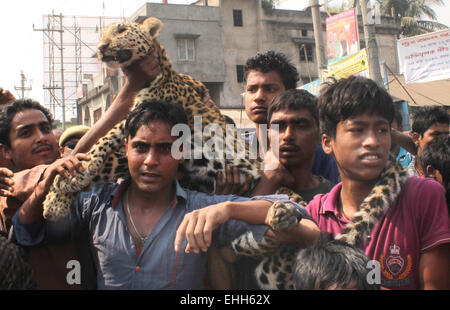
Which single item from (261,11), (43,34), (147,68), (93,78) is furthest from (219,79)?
(147,68)

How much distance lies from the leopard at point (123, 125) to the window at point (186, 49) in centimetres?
2043

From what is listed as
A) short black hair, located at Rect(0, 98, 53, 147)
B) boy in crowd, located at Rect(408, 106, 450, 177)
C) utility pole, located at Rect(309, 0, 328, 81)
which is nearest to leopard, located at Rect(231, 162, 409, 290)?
short black hair, located at Rect(0, 98, 53, 147)

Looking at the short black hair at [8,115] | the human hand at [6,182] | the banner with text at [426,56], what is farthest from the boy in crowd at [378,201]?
the banner with text at [426,56]

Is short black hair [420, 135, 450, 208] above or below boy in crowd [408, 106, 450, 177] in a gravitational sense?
below

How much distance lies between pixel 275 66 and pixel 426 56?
24.8 feet

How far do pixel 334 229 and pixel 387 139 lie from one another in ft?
1.64

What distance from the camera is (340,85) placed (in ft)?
7.45

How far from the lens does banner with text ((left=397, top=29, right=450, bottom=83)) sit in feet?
30.7

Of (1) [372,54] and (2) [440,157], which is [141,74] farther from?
(1) [372,54]

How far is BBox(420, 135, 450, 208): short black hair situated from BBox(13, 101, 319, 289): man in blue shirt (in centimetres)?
155

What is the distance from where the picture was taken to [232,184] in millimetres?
2602

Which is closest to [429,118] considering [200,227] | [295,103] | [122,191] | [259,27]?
[295,103]

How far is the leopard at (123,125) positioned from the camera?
8.20ft

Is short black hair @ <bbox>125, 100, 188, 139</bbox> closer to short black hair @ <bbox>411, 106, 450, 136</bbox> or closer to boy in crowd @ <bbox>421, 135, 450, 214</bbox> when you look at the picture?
boy in crowd @ <bbox>421, 135, 450, 214</bbox>
